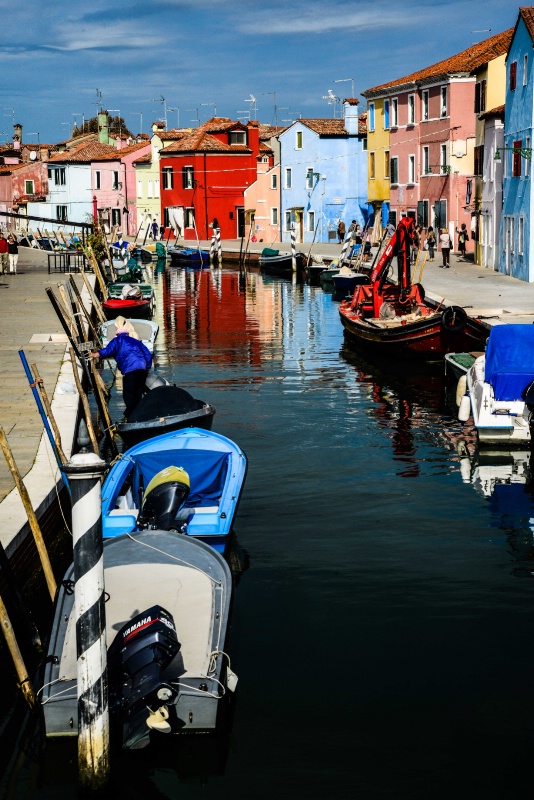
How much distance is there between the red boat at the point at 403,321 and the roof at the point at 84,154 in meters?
60.3

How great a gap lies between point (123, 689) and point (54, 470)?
4922 mm

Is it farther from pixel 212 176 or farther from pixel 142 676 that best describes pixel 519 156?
pixel 212 176

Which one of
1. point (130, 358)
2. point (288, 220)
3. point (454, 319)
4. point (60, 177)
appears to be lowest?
point (454, 319)

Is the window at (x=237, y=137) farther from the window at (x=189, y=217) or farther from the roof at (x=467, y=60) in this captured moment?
the roof at (x=467, y=60)

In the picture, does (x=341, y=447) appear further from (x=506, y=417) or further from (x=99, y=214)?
(x=99, y=214)

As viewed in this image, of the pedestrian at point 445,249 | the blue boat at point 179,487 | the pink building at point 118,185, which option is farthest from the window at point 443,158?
the blue boat at point 179,487

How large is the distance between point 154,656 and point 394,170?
52612 mm

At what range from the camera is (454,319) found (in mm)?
24047

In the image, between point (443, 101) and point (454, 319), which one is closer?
point (454, 319)

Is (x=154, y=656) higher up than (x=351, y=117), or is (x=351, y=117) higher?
(x=351, y=117)

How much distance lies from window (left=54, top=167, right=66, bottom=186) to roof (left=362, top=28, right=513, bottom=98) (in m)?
39.0

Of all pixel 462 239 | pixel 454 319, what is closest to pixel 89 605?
pixel 454 319

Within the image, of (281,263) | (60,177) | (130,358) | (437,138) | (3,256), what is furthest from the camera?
(60,177)

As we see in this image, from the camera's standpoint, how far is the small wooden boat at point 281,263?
2195 inches
